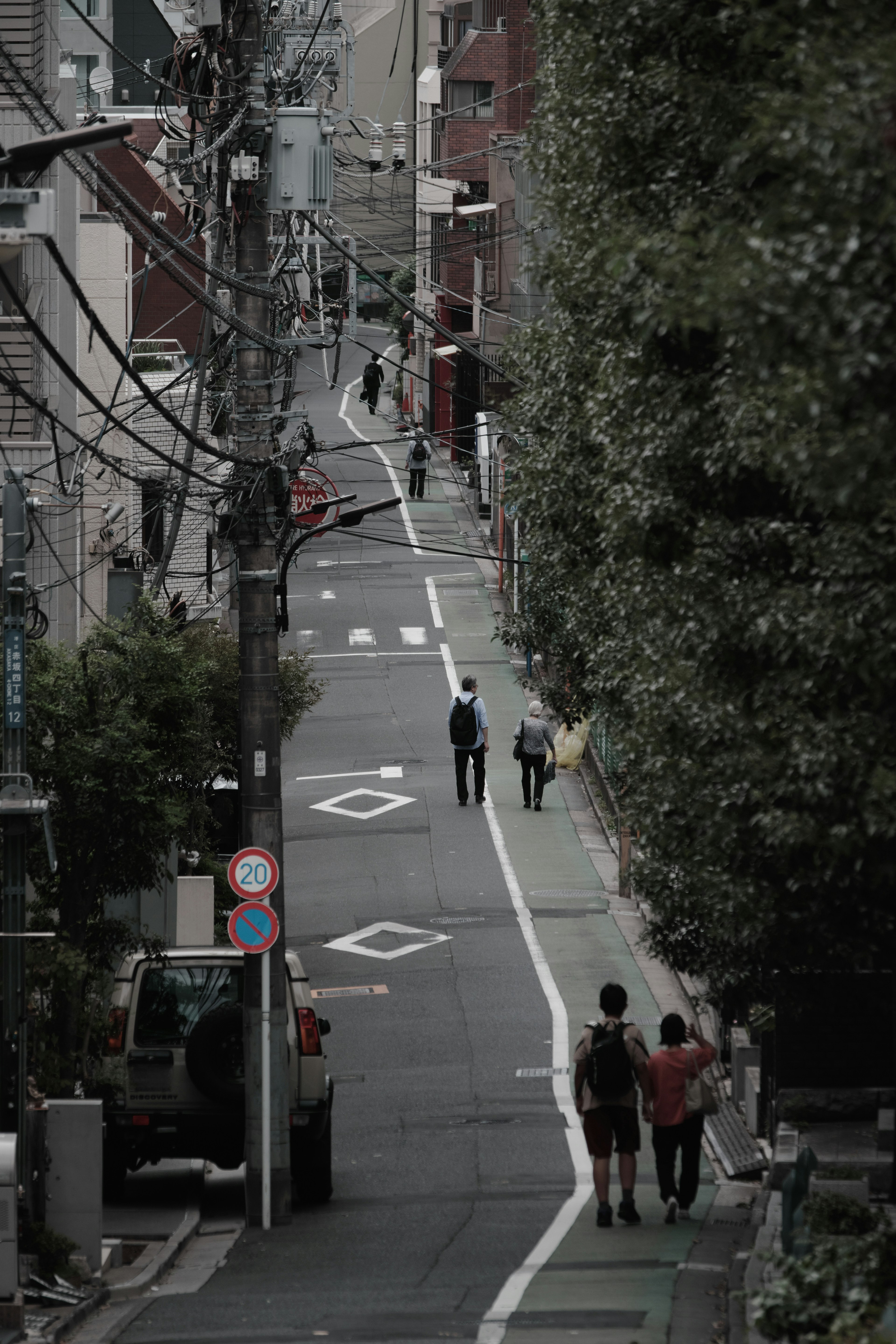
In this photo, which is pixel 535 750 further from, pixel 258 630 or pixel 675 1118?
pixel 675 1118

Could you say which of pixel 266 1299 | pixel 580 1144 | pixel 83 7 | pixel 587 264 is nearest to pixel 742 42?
pixel 587 264

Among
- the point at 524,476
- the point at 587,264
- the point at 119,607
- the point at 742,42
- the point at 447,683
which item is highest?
the point at 742,42

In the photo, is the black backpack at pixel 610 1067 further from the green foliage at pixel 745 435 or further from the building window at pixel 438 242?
the building window at pixel 438 242

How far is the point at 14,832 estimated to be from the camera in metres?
12.7

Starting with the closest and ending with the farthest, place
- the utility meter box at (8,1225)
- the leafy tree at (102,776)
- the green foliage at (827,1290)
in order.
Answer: the green foliage at (827,1290)
the utility meter box at (8,1225)
the leafy tree at (102,776)

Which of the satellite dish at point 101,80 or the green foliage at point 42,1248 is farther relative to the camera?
the satellite dish at point 101,80

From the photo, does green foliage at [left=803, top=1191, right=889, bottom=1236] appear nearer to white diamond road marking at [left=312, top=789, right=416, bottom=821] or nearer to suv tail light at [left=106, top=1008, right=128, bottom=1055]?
suv tail light at [left=106, top=1008, right=128, bottom=1055]

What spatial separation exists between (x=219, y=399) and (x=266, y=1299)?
36.4 feet

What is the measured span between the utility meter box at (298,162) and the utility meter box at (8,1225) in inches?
294

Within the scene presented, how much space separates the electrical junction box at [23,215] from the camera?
8.33 metres

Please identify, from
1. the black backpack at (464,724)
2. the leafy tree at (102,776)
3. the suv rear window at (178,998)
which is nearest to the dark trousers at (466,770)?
the black backpack at (464,724)

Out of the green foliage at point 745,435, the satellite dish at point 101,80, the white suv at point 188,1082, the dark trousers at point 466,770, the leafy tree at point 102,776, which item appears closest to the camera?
the green foliage at point 745,435

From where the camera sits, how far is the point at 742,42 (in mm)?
7617

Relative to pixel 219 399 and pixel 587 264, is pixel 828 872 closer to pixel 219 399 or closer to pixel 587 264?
pixel 587 264
